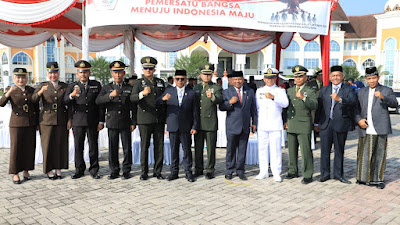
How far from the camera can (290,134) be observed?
5707 mm

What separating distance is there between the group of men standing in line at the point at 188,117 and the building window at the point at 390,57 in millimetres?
43447

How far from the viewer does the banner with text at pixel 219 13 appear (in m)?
6.25

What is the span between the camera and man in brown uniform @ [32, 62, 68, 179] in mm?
5395

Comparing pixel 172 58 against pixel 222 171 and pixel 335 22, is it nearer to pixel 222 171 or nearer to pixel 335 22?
pixel 335 22

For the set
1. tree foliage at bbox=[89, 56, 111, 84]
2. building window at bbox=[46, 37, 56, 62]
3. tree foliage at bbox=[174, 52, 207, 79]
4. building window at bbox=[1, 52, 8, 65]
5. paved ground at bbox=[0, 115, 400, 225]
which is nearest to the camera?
paved ground at bbox=[0, 115, 400, 225]

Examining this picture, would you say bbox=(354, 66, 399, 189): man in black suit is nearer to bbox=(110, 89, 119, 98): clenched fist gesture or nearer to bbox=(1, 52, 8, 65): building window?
bbox=(110, 89, 119, 98): clenched fist gesture

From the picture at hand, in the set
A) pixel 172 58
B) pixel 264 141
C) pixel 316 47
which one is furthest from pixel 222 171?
pixel 316 47

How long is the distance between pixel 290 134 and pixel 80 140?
3538mm

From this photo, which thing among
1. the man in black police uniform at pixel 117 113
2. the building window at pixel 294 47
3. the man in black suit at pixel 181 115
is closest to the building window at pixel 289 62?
the building window at pixel 294 47

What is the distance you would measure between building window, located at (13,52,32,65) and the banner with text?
4717cm

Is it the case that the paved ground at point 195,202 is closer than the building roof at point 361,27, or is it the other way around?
the paved ground at point 195,202

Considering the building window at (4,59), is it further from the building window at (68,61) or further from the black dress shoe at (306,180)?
the black dress shoe at (306,180)

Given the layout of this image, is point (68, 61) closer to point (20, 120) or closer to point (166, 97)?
point (20, 120)

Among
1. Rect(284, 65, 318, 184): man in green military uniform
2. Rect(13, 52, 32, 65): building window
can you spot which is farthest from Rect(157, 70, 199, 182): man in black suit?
Rect(13, 52, 32, 65): building window
